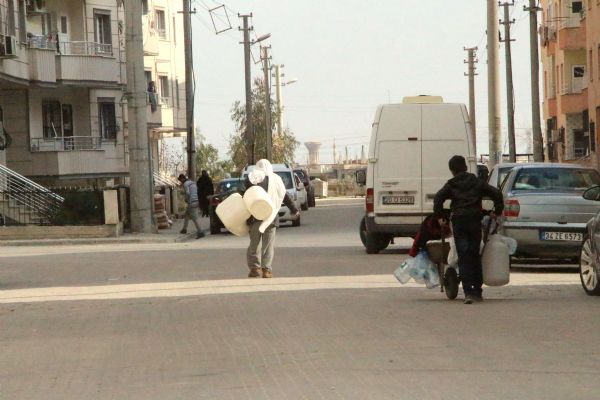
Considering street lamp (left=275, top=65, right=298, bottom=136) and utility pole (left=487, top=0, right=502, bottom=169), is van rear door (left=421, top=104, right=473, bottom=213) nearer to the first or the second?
utility pole (left=487, top=0, right=502, bottom=169)

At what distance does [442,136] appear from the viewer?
27406 mm

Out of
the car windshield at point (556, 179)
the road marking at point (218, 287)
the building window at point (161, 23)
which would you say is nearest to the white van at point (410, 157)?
the car windshield at point (556, 179)

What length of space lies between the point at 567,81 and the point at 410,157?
49.5m

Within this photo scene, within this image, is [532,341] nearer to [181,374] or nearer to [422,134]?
[181,374]

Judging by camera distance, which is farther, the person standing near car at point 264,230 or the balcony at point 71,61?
the balcony at point 71,61

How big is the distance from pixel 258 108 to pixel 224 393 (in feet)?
333

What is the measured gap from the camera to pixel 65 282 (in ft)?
76.5

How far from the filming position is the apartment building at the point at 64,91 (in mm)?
50188

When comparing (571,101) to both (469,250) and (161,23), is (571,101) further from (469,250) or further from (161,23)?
(469,250)

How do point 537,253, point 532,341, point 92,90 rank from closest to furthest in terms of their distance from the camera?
point 532,341 → point 537,253 → point 92,90

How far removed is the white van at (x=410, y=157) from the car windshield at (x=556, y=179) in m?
3.66

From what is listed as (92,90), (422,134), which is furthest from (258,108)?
(422,134)

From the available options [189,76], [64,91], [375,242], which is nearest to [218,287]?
[375,242]

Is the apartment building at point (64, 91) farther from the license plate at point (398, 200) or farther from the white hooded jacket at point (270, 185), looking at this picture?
the white hooded jacket at point (270, 185)
